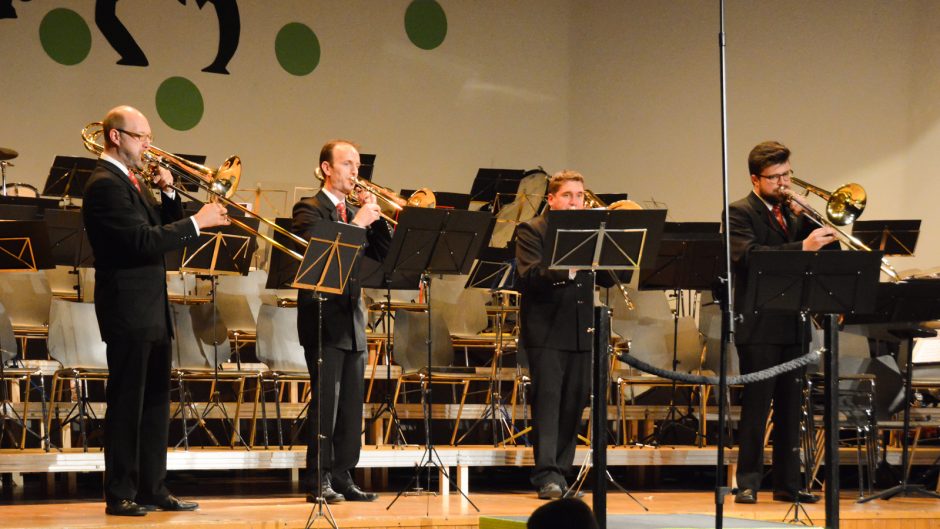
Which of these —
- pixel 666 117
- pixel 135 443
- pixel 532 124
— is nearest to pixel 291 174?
pixel 532 124

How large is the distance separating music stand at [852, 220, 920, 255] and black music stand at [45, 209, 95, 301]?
477 cm

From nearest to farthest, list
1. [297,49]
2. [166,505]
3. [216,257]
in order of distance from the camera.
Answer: [166,505]
[216,257]
[297,49]

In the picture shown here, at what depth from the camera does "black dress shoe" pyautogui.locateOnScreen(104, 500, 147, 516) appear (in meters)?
5.34

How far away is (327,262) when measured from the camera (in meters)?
5.41

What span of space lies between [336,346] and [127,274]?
43.1 inches

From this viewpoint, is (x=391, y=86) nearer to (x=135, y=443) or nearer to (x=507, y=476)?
(x=507, y=476)

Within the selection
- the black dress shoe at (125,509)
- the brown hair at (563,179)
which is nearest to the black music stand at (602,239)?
the brown hair at (563,179)

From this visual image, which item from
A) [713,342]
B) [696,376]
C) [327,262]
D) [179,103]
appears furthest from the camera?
[179,103]

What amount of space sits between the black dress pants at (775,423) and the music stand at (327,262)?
83.3 inches

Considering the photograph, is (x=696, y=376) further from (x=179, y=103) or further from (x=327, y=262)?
(x=179, y=103)

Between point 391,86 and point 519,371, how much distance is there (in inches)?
204

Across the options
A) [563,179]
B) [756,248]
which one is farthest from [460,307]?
[756,248]

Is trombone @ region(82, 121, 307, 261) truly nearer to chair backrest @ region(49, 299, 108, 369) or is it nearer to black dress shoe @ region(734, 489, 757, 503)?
chair backrest @ region(49, 299, 108, 369)

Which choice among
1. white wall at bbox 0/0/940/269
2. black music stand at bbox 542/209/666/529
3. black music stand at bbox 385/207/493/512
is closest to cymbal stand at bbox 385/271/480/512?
black music stand at bbox 385/207/493/512
